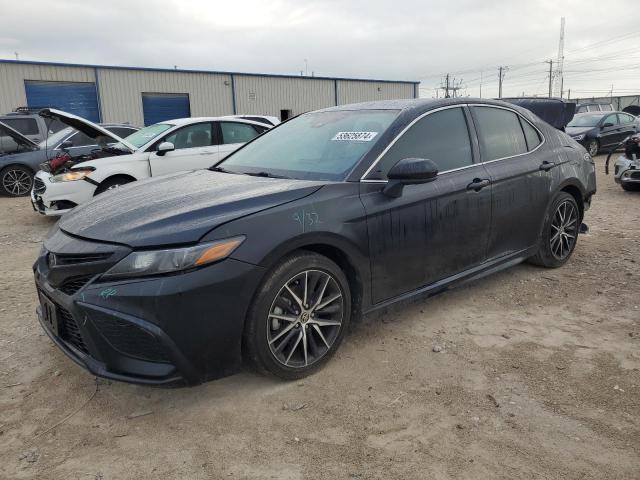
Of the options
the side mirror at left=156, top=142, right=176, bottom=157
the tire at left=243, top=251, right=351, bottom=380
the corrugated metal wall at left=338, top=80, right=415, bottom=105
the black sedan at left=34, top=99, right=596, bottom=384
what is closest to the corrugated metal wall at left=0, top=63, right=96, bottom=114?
the corrugated metal wall at left=338, top=80, right=415, bottom=105

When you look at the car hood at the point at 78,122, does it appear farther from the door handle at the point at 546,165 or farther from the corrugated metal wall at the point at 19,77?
the corrugated metal wall at the point at 19,77

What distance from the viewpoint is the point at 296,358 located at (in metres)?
2.93

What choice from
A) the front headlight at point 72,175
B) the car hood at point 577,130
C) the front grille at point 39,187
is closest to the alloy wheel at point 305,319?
the front headlight at point 72,175

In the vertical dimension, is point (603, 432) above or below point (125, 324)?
below

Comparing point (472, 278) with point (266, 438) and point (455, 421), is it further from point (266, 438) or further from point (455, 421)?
point (266, 438)

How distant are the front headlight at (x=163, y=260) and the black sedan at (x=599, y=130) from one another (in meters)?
16.1

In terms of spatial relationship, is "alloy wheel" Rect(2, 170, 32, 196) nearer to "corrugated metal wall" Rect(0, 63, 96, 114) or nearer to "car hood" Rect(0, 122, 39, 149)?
"car hood" Rect(0, 122, 39, 149)

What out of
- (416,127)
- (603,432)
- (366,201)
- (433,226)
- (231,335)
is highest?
(416,127)

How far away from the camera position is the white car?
7.17m

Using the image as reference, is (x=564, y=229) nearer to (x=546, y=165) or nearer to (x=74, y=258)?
(x=546, y=165)

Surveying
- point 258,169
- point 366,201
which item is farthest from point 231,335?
point 258,169

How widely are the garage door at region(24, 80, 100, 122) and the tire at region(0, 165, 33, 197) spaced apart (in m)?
13.9

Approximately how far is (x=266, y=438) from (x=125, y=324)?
865mm

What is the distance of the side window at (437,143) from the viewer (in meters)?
3.36
